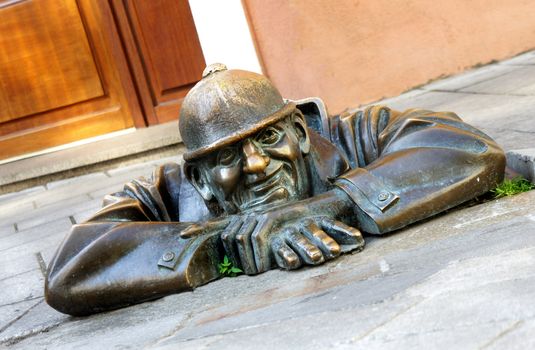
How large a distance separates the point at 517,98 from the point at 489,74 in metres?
1.17

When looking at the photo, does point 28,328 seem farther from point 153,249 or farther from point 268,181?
point 268,181

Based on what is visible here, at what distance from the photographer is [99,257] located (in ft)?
11.0

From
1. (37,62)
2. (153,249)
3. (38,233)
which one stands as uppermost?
(37,62)

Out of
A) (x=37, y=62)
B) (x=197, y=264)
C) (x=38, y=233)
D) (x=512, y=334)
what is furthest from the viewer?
(x=37, y=62)

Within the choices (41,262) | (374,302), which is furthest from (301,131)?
(41,262)

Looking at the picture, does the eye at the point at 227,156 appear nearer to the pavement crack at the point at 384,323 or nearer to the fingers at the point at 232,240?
the fingers at the point at 232,240

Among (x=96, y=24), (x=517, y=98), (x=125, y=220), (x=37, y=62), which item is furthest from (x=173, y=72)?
(x=125, y=220)

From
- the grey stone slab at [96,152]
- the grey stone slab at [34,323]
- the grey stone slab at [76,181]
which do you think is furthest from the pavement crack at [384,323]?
the grey stone slab at [76,181]

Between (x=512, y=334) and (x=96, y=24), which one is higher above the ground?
(x=96, y=24)

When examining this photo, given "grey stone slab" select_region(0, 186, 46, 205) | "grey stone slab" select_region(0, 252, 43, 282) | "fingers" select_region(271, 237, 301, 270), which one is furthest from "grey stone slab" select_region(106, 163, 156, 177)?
"fingers" select_region(271, 237, 301, 270)

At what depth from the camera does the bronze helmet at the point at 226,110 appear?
322 cm

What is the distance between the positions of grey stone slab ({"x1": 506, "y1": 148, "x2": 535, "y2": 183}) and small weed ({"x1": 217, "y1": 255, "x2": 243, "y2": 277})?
1186 mm

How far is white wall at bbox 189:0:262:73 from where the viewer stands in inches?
262

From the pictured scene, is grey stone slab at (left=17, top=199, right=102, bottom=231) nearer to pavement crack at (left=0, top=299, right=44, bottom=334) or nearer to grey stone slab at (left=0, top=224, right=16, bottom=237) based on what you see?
grey stone slab at (left=0, top=224, right=16, bottom=237)
